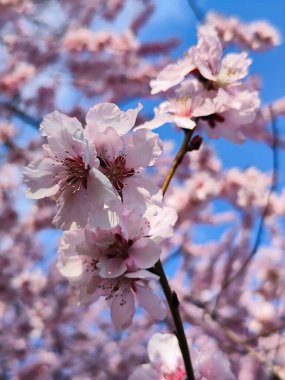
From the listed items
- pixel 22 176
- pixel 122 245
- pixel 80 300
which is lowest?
pixel 80 300

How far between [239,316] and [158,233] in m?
4.71

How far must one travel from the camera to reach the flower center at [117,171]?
0.96 m

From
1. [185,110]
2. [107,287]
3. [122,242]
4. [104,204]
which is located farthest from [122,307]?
[185,110]

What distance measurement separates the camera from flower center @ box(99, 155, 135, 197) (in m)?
0.96

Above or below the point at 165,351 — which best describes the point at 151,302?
above

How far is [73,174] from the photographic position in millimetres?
980

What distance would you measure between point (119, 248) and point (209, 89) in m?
0.62

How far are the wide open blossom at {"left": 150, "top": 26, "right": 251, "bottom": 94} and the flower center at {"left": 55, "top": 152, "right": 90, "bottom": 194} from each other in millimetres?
496

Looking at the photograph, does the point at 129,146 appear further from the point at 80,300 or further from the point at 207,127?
the point at 207,127

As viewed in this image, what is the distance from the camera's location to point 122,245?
38.7 inches

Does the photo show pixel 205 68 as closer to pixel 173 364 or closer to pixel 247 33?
pixel 173 364

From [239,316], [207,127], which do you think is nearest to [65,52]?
[239,316]

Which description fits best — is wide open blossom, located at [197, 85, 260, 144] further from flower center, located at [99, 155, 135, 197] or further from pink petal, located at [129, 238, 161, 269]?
pink petal, located at [129, 238, 161, 269]

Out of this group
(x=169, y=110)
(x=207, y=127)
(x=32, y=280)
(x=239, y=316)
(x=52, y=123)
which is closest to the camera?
(x=52, y=123)
